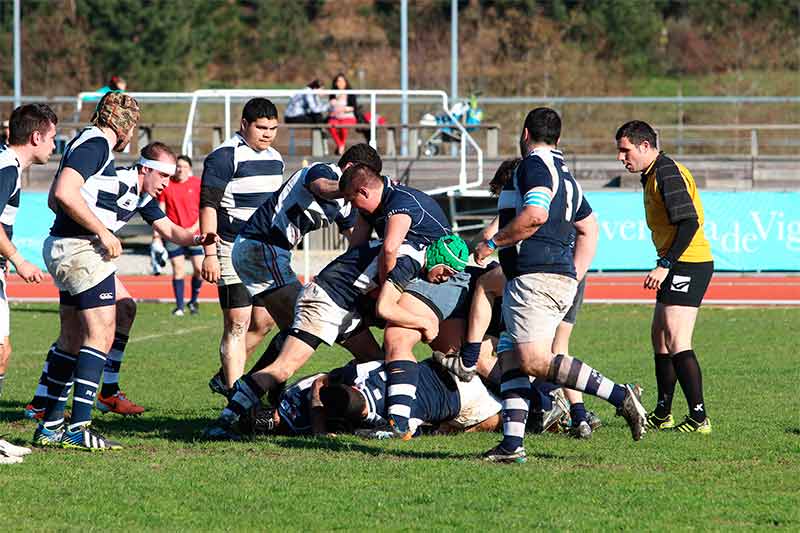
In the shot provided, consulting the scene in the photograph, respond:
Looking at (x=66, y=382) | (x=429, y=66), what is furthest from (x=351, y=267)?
(x=429, y=66)

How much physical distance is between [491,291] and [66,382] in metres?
2.84

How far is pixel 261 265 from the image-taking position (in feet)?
28.0

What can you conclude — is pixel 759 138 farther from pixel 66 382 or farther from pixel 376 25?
pixel 66 382

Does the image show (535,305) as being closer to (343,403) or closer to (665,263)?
(665,263)

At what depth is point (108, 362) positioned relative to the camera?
9.32 meters

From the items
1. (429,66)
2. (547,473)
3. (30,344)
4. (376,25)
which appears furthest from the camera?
(376,25)

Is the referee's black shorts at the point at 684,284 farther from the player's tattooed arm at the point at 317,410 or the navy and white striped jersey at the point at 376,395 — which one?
the player's tattooed arm at the point at 317,410

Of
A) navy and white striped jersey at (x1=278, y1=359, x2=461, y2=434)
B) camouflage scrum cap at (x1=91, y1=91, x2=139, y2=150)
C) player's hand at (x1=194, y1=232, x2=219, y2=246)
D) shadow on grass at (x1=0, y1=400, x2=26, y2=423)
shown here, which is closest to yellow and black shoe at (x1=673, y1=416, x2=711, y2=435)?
navy and white striped jersey at (x1=278, y1=359, x2=461, y2=434)

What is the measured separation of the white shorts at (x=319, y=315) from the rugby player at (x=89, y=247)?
1.14m

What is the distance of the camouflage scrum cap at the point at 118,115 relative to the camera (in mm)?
7648

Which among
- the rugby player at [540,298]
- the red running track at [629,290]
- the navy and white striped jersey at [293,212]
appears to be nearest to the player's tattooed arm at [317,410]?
the navy and white striped jersey at [293,212]

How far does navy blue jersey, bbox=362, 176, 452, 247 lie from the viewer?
7766 mm

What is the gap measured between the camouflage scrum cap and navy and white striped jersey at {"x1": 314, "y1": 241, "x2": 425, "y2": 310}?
1479 mm

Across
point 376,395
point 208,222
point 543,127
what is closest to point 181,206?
point 208,222
